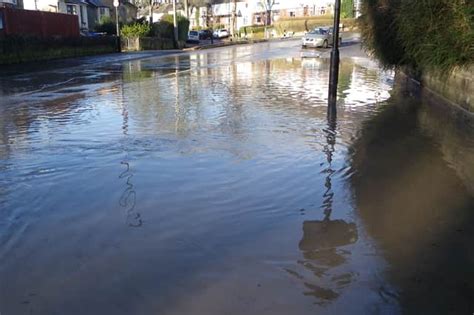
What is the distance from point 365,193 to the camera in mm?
5820

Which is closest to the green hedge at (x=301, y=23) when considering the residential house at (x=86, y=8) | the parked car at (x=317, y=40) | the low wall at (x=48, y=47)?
the residential house at (x=86, y=8)

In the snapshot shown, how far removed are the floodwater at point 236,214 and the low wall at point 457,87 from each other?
0.63 m

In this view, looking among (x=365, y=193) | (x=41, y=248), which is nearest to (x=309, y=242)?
(x=365, y=193)

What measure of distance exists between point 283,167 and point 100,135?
3.58 meters

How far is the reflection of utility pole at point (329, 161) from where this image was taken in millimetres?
5402

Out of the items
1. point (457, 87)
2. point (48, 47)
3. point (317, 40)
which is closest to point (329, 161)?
point (457, 87)

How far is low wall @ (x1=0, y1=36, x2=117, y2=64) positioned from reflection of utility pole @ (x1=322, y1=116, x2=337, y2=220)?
21.6m

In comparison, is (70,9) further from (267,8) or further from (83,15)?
(267,8)

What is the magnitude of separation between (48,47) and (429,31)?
84.0 feet

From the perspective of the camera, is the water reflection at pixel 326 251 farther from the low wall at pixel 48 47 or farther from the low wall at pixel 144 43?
the low wall at pixel 144 43

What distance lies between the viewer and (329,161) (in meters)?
7.20

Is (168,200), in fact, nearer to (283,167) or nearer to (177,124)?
(283,167)

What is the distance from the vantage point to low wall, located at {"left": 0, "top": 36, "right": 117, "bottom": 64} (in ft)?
87.9

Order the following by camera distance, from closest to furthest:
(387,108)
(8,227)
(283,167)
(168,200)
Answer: (8,227) < (168,200) < (283,167) < (387,108)
